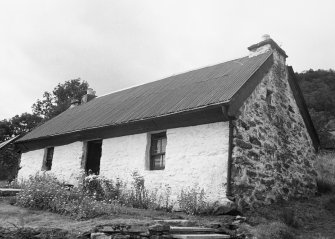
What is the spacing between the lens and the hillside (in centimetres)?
2912

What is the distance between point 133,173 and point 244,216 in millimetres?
4171

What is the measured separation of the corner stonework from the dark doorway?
6.53 metres

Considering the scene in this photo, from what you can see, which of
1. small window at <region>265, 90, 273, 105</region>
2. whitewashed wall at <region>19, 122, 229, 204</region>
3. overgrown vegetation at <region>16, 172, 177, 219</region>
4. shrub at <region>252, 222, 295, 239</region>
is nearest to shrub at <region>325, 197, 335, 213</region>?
shrub at <region>252, 222, 295, 239</region>

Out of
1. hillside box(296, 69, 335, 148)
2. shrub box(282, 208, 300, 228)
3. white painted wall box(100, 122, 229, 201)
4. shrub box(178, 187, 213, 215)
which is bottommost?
shrub box(282, 208, 300, 228)

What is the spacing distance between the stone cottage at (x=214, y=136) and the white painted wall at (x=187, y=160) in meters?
0.03

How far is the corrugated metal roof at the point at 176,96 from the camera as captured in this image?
11344mm

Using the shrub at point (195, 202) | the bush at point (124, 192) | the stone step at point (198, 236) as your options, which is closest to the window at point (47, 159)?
the bush at point (124, 192)

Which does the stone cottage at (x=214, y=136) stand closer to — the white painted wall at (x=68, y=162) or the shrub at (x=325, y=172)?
the white painted wall at (x=68, y=162)

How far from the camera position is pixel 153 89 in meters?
16.6

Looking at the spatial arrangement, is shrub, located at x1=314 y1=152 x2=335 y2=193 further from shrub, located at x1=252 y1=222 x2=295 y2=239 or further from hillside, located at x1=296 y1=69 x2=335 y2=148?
hillside, located at x1=296 y1=69 x2=335 y2=148

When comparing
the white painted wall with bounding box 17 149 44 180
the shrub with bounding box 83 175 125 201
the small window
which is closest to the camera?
the shrub with bounding box 83 175 125 201

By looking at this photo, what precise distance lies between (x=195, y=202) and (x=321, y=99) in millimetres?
29085

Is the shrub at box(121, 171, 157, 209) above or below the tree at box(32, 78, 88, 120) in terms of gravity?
below

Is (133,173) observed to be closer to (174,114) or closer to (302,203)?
(174,114)
